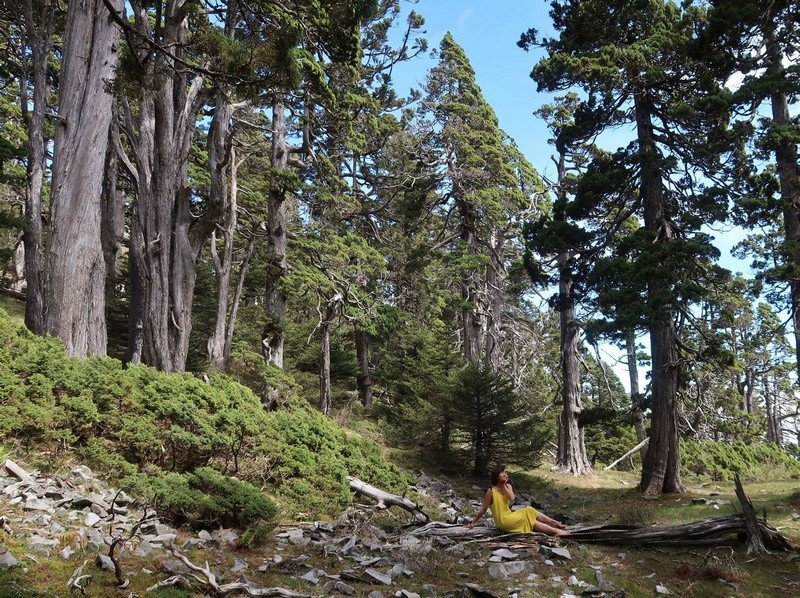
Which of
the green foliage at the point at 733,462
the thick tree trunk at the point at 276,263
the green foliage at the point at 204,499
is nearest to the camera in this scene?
the green foliage at the point at 204,499

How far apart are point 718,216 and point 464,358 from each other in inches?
352

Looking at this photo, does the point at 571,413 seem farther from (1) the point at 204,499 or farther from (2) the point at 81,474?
(2) the point at 81,474

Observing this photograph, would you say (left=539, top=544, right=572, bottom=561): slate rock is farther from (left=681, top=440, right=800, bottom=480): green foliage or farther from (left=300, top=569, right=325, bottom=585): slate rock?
(left=681, top=440, right=800, bottom=480): green foliage

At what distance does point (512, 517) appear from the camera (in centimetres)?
716

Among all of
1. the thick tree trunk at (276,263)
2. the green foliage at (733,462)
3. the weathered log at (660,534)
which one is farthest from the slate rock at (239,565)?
the green foliage at (733,462)

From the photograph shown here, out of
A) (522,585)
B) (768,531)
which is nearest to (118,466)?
(522,585)

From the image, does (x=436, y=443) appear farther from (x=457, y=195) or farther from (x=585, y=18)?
(x=585, y=18)

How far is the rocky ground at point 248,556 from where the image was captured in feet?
13.9

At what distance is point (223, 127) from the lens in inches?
476

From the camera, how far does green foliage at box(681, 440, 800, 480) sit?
18203 mm

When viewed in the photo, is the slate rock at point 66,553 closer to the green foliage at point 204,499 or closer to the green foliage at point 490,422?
the green foliage at point 204,499

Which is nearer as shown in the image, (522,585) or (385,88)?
(522,585)

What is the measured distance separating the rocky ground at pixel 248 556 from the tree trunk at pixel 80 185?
9.17 feet

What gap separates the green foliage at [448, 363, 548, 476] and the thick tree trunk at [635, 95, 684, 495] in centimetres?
281
